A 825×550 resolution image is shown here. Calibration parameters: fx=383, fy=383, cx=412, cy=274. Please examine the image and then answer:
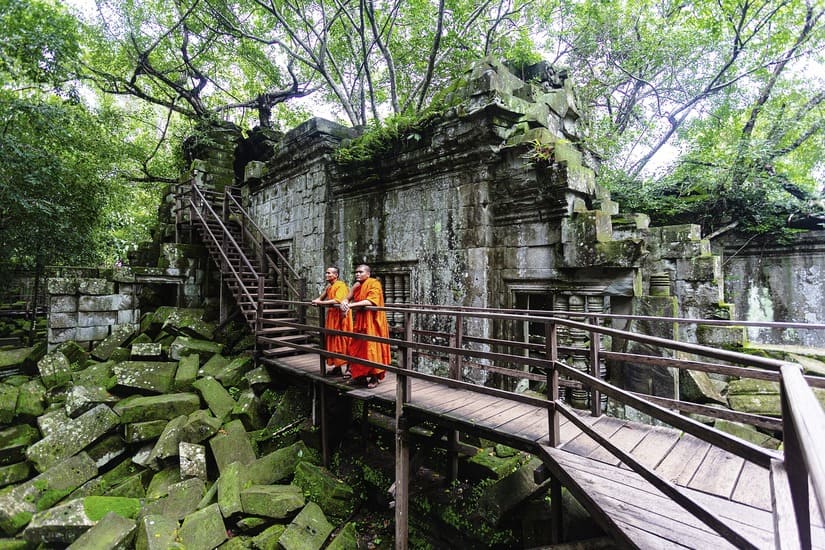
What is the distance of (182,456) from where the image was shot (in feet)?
16.9

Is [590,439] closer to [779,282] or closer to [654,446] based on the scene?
[654,446]

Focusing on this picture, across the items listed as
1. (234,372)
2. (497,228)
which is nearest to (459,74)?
(497,228)

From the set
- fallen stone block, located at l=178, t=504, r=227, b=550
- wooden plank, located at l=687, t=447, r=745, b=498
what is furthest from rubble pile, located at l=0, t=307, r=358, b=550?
wooden plank, located at l=687, t=447, r=745, b=498

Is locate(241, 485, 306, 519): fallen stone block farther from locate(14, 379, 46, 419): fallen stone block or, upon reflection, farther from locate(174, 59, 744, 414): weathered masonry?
locate(14, 379, 46, 419): fallen stone block

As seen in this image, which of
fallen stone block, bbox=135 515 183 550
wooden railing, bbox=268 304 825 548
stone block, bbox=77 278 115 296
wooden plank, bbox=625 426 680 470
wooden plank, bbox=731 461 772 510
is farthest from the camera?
Answer: stone block, bbox=77 278 115 296

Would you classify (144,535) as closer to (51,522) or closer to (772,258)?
(51,522)

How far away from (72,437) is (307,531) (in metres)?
4.07

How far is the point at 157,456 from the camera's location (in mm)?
5250

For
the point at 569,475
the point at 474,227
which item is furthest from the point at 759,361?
the point at 474,227

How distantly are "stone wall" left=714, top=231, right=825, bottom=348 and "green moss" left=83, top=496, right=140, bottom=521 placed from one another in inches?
453

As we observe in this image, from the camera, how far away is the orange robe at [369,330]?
4.82 m

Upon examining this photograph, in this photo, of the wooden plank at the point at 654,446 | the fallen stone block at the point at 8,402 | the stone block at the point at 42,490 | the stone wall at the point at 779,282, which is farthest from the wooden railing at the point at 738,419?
the stone wall at the point at 779,282

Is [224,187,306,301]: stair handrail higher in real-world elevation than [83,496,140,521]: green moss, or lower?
higher

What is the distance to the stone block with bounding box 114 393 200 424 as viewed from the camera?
5805 millimetres
